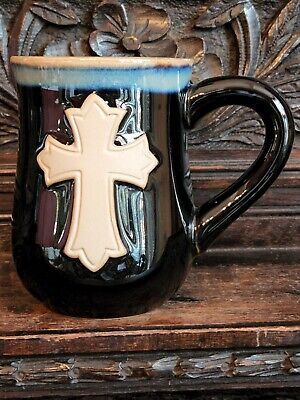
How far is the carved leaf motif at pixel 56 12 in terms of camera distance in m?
0.49

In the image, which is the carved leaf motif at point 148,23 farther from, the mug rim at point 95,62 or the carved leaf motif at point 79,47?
the mug rim at point 95,62

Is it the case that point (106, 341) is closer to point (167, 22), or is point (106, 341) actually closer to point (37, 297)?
point (37, 297)

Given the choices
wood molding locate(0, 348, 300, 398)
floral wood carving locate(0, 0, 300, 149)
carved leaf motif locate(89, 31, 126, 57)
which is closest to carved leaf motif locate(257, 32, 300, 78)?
floral wood carving locate(0, 0, 300, 149)

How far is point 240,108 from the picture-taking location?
0.51 m


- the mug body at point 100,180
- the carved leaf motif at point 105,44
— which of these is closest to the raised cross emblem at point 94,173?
the mug body at point 100,180

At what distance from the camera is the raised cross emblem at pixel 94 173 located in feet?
1.12

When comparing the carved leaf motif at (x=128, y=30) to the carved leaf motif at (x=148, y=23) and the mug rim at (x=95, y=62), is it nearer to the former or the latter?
the carved leaf motif at (x=148, y=23)

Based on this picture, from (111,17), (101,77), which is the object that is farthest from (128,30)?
(101,77)

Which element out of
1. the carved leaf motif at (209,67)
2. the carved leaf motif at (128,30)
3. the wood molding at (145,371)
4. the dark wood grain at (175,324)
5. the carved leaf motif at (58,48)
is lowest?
the wood molding at (145,371)

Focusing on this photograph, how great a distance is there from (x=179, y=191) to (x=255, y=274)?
0.34 feet

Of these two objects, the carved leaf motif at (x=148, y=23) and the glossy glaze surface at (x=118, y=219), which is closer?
the glossy glaze surface at (x=118, y=219)

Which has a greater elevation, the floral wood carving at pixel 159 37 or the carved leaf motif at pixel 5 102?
the floral wood carving at pixel 159 37

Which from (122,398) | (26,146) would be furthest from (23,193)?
(122,398)

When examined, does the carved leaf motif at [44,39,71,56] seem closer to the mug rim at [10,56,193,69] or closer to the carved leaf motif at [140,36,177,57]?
the carved leaf motif at [140,36,177,57]
